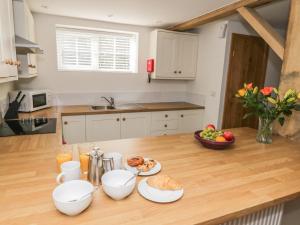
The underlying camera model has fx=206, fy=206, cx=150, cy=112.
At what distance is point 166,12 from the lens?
2.75 m

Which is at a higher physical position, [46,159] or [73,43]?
[73,43]

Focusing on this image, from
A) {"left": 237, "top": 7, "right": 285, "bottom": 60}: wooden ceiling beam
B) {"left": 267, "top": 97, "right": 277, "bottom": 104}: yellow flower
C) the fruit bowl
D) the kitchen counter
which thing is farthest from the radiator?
{"left": 237, "top": 7, "right": 285, "bottom": 60}: wooden ceiling beam

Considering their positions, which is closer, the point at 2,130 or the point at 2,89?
the point at 2,130

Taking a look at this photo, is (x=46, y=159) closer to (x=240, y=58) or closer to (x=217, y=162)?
(x=217, y=162)

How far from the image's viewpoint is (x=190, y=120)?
3.63 meters

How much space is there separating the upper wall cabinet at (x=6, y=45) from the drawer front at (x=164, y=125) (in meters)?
2.10

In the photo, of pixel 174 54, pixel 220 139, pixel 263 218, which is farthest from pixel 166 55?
pixel 263 218

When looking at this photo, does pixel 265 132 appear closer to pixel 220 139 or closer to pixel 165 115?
pixel 220 139

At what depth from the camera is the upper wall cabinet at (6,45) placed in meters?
1.41

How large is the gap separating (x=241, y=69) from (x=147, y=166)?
9.10ft

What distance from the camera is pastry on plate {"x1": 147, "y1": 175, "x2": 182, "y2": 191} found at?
3.25ft

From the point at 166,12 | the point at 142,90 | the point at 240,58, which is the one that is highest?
the point at 166,12

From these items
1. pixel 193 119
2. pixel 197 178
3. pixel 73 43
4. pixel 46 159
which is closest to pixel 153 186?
pixel 197 178

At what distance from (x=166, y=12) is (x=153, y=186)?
8.01 feet
